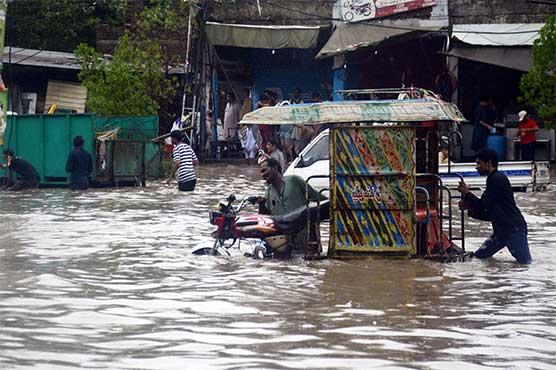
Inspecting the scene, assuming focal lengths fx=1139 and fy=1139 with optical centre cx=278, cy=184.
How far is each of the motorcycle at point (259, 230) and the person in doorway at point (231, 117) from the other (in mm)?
19417

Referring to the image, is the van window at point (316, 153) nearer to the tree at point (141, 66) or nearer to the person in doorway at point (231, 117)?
the tree at point (141, 66)

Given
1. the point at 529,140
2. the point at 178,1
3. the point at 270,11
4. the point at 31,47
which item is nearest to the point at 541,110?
the point at 529,140

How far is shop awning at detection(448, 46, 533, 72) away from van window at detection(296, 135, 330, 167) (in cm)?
952

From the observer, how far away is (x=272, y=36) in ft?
103

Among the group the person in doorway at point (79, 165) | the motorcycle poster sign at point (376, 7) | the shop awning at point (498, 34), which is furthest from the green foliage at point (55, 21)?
the person in doorway at point (79, 165)

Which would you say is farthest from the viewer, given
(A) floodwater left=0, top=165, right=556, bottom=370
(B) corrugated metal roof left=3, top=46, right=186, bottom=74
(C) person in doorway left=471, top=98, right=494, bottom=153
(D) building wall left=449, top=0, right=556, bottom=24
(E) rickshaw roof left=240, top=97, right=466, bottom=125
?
(B) corrugated metal roof left=3, top=46, right=186, bottom=74

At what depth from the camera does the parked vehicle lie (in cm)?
1912

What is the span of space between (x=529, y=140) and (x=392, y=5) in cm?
644

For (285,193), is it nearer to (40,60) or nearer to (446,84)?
(446,84)

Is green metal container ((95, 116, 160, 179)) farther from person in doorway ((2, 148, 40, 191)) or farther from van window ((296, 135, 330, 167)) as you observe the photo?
van window ((296, 135, 330, 167))

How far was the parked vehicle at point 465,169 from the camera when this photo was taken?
1912 cm

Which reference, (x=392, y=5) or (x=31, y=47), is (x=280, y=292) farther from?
(x=31, y=47)

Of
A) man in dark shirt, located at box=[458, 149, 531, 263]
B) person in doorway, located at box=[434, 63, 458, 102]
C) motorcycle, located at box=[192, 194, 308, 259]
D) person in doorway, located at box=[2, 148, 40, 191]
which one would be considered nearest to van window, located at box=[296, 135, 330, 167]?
motorcycle, located at box=[192, 194, 308, 259]

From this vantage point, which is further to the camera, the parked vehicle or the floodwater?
the parked vehicle
